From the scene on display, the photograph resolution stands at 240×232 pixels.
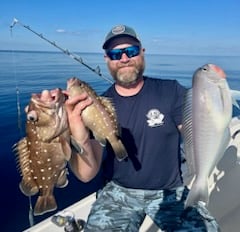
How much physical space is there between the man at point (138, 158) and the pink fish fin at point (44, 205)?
0.65 metres

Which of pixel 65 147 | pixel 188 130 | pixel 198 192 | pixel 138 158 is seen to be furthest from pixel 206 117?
pixel 138 158

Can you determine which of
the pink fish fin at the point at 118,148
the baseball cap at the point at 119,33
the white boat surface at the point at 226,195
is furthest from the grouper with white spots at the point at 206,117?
the white boat surface at the point at 226,195

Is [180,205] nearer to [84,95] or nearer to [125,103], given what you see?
[125,103]

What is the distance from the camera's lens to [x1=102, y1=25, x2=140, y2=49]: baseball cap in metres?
3.16

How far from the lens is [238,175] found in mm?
4379

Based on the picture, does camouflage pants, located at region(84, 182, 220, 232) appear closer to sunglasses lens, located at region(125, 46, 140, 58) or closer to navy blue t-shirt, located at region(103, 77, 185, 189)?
navy blue t-shirt, located at region(103, 77, 185, 189)

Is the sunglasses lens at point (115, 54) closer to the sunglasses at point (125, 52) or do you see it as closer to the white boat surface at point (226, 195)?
the sunglasses at point (125, 52)

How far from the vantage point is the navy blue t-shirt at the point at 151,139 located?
3053 millimetres

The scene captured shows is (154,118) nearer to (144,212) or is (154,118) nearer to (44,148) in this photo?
(144,212)

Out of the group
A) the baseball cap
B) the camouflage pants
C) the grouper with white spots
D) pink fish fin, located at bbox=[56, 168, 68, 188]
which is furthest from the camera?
the baseball cap

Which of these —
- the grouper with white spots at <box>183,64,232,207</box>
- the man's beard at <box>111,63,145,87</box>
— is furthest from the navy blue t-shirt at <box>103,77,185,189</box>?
the grouper with white spots at <box>183,64,232,207</box>

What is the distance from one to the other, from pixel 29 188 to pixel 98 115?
68 centimetres

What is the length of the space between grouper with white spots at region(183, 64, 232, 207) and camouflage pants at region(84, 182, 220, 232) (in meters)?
0.87

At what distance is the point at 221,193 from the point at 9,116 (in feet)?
21.9
